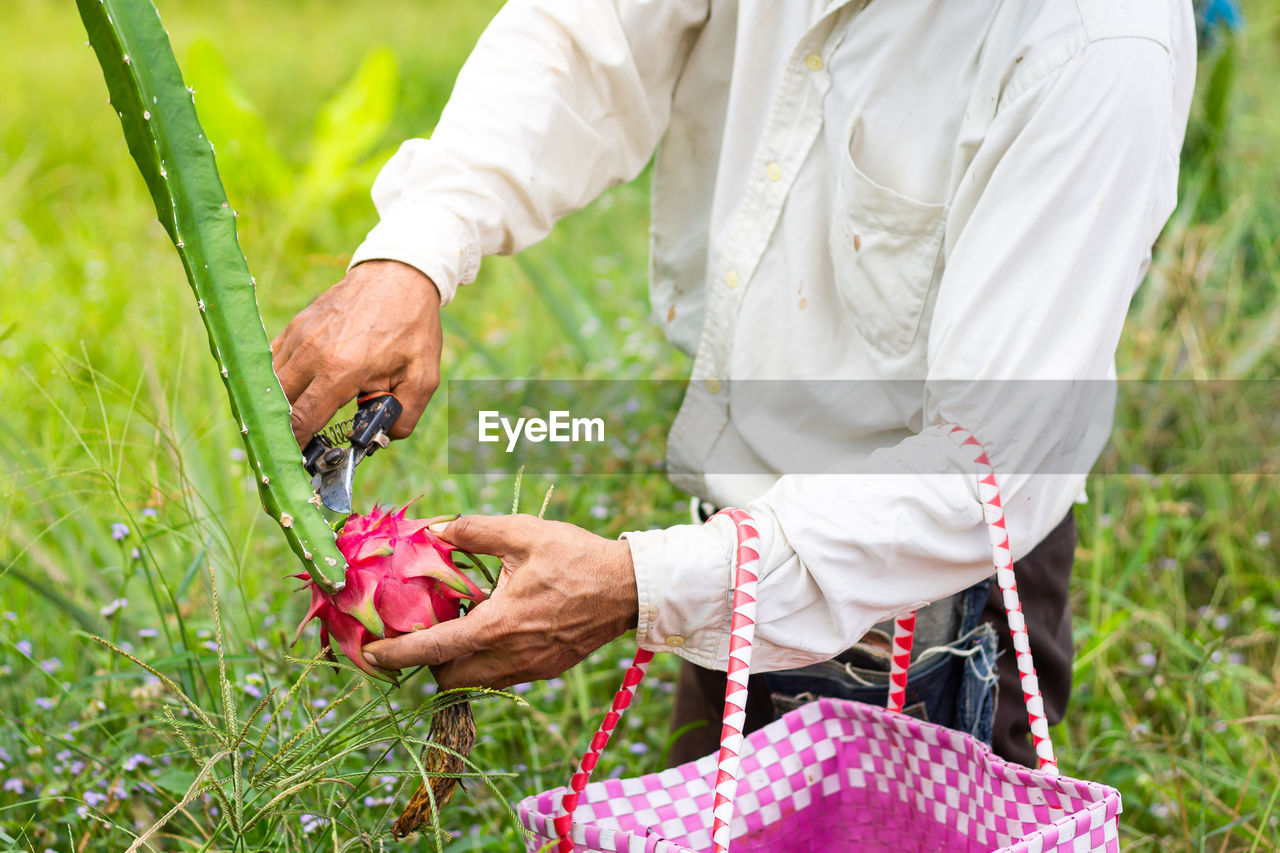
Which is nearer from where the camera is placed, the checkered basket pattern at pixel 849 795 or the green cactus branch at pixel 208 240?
the green cactus branch at pixel 208 240

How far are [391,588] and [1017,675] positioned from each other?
1030mm

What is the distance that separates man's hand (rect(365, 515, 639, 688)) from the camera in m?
1.09

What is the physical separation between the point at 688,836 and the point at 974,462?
0.55m

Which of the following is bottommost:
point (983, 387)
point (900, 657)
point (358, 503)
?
point (358, 503)

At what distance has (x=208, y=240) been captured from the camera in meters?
1.23

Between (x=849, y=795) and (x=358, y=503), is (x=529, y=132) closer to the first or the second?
(x=849, y=795)

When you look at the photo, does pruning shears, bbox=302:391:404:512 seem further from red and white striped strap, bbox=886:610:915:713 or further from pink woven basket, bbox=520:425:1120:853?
red and white striped strap, bbox=886:610:915:713

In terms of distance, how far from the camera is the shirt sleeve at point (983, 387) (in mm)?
1125

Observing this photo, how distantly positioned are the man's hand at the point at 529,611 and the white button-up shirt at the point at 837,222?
41mm

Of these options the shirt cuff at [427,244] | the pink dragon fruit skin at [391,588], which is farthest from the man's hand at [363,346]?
the pink dragon fruit skin at [391,588]

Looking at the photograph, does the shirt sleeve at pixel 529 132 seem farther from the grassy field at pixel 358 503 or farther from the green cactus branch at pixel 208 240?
the grassy field at pixel 358 503

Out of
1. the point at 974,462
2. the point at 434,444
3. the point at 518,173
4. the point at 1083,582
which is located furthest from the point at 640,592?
the point at 1083,582

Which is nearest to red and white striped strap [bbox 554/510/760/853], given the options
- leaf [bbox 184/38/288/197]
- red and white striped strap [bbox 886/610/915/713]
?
red and white striped strap [bbox 886/610/915/713]

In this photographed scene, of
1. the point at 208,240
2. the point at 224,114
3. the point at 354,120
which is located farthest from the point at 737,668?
the point at 354,120
